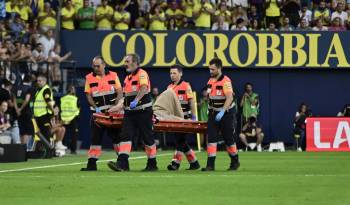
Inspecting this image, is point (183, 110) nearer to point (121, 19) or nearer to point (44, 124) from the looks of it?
point (44, 124)

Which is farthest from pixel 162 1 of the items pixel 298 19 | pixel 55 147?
pixel 55 147

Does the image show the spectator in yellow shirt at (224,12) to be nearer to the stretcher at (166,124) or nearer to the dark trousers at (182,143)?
the stretcher at (166,124)

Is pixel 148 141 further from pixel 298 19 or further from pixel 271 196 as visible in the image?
pixel 298 19

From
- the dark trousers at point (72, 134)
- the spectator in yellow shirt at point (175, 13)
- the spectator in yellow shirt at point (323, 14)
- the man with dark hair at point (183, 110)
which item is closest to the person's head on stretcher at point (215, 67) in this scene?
the man with dark hair at point (183, 110)

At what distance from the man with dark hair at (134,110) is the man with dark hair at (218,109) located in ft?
3.83

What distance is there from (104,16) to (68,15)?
4.63ft

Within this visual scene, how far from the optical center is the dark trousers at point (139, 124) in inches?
771

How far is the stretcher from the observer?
20.2m

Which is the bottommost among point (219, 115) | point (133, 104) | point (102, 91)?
point (219, 115)

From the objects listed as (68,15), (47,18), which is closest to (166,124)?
(47,18)

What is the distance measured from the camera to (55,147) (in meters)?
31.1

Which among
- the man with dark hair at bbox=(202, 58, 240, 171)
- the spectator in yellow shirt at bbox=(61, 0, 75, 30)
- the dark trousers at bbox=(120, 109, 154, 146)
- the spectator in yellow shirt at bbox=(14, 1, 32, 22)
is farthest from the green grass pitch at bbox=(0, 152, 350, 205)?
the spectator in yellow shirt at bbox=(61, 0, 75, 30)

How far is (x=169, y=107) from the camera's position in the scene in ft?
70.8

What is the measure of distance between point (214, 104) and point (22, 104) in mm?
11440
